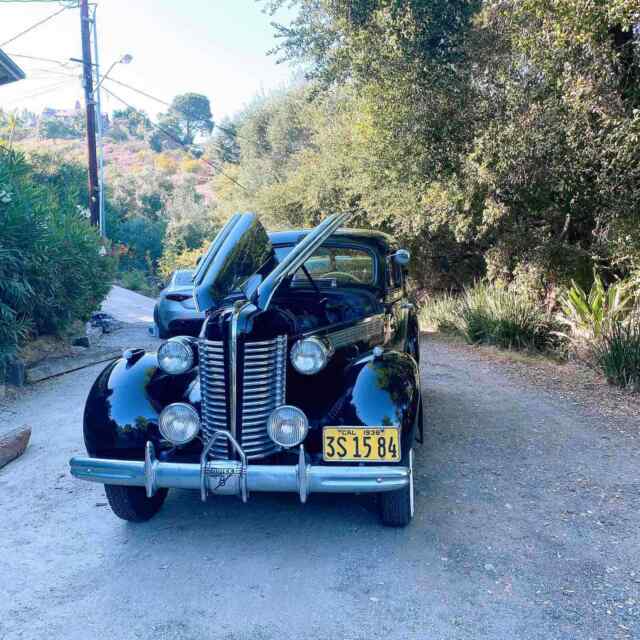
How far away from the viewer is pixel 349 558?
3.20 meters

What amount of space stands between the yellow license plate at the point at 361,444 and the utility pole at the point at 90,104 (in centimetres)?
1321

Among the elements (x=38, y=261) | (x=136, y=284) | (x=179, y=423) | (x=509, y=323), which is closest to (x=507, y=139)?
(x=509, y=323)

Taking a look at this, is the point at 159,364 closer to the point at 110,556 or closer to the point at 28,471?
the point at 110,556

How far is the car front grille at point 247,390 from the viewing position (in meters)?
3.21

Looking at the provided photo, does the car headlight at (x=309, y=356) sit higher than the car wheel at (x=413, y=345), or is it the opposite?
the car headlight at (x=309, y=356)

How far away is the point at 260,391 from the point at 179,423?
Answer: 0.49 meters

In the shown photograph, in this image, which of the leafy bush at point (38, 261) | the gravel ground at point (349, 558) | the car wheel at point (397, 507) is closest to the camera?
the gravel ground at point (349, 558)

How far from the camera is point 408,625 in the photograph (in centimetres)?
263

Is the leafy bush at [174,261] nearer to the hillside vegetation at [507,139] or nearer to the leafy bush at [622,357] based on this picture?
the hillside vegetation at [507,139]

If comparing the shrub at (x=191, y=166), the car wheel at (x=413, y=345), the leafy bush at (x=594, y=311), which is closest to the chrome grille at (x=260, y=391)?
the car wheel at (x=413, y=345)

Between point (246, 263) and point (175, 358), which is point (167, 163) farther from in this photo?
point (175, 358)

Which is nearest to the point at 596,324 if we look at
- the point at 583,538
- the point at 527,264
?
the point at 527,264

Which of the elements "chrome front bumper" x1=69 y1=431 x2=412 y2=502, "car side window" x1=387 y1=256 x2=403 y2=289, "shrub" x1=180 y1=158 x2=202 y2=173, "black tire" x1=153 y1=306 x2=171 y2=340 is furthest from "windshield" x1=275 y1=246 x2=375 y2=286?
"shrub" x1=180 y1=158 x2=202 y2=173

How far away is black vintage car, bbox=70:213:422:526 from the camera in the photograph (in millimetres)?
3084
